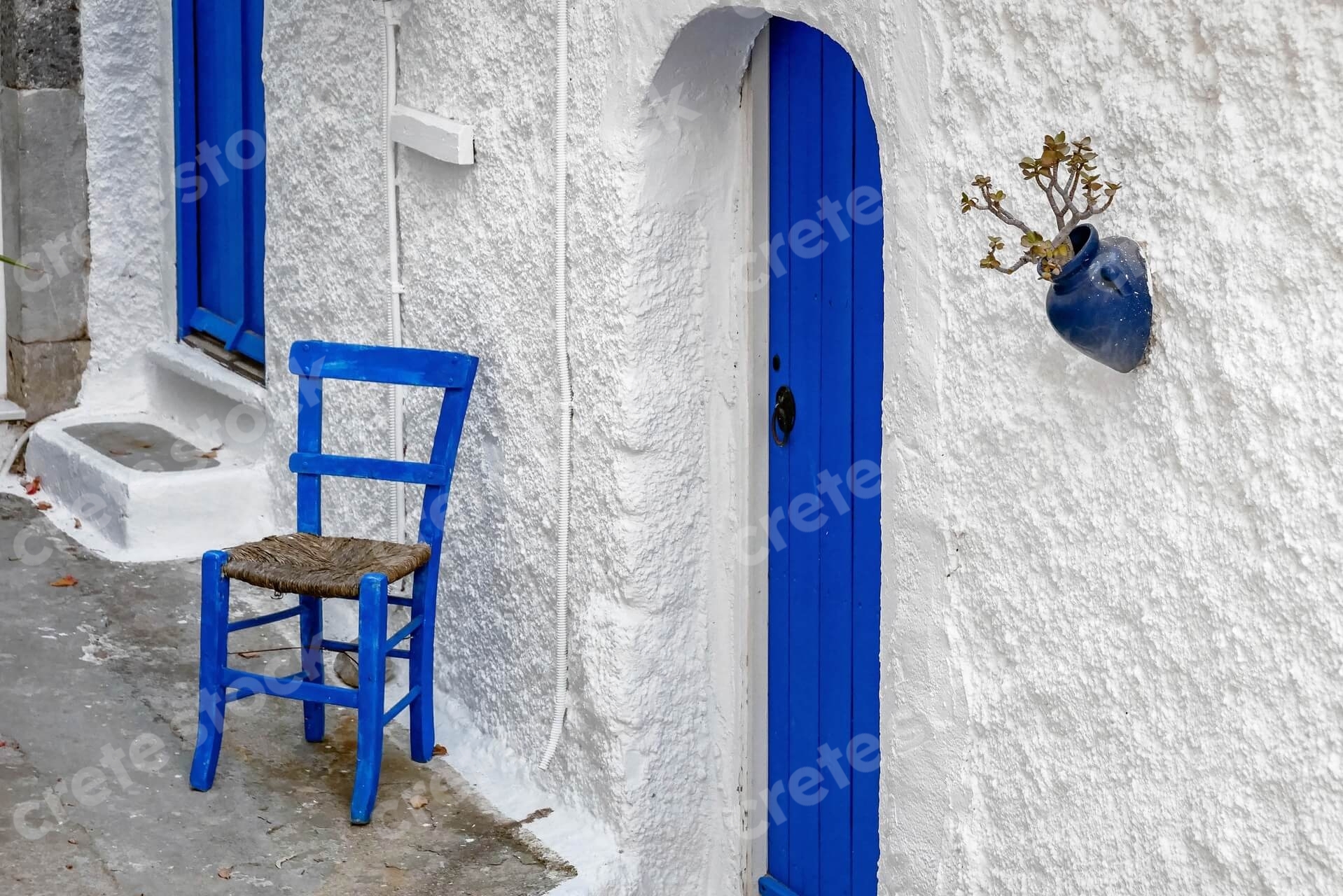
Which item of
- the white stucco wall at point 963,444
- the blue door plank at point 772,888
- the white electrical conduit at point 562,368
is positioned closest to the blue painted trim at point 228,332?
the white stucco wall at point 963,444

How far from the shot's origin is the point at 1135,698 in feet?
8.36

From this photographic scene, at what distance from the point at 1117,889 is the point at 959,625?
509 millimetres

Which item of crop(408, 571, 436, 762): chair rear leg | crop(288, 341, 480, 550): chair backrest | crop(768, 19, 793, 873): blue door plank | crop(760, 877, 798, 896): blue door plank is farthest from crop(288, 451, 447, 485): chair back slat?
crop(760, 877, 798, 896): blue door plank

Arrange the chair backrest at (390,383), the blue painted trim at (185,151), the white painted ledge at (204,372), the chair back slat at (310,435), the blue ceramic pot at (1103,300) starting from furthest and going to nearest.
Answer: the blue painted trim at (185,151) → the white painted ledge at (204,372) → the chair back slat at (310,435) → the chair backrest at (390,383) → the blue ceramic pot at (1103,300)

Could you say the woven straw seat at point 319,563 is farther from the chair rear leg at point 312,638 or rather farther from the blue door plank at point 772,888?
the blue door plank at point 772,888

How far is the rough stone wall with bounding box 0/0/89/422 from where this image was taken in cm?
611

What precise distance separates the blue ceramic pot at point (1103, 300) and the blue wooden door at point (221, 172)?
3814 mm

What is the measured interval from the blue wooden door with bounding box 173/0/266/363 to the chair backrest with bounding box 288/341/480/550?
5.28ft

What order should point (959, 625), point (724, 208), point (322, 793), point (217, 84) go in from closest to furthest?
1. point (959, 625)
2. point (724, 208)
3. point (322, 793)
4. point (217, 84)

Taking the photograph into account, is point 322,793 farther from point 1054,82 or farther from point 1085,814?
point 1054,82

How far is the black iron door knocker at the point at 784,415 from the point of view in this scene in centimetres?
367

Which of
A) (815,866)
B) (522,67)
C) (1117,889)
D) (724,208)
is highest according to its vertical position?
(522,67)

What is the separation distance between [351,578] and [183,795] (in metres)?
0.75

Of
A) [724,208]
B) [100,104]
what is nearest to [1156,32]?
[724,208]
